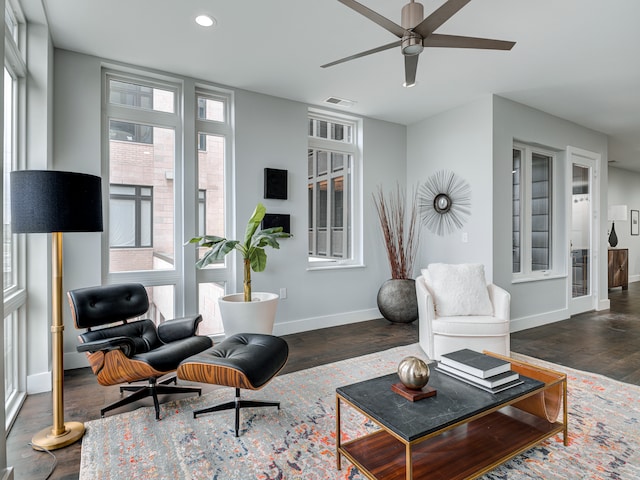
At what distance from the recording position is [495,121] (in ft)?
13.5

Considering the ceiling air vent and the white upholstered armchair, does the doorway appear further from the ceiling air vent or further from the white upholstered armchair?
the ceiling air vent

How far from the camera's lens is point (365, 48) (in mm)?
3127

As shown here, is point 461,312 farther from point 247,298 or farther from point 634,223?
point 634,223

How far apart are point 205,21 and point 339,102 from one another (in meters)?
2.03

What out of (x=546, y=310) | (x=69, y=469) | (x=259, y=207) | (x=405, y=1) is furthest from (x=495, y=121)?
(x=69, y=469)

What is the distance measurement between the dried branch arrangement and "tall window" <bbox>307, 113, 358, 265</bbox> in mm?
439

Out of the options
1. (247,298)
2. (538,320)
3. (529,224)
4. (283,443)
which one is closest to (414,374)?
(283,443)

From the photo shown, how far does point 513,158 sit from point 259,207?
333cm

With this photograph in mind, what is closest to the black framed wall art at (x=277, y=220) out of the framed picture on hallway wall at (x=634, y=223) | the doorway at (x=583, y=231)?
the doorway at (x=583, y=231)

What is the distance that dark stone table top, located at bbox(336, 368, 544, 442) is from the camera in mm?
1436

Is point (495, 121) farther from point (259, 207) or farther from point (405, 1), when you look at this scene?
point (259, 207)

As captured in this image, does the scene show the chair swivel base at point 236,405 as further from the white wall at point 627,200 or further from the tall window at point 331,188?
the white wall at point 627,200

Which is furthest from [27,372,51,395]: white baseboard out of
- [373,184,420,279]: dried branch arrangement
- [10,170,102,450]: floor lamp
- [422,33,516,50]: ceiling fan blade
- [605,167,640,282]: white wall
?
[605,167,640,282]: white wall

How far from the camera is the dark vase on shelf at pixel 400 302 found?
14.9 feet
